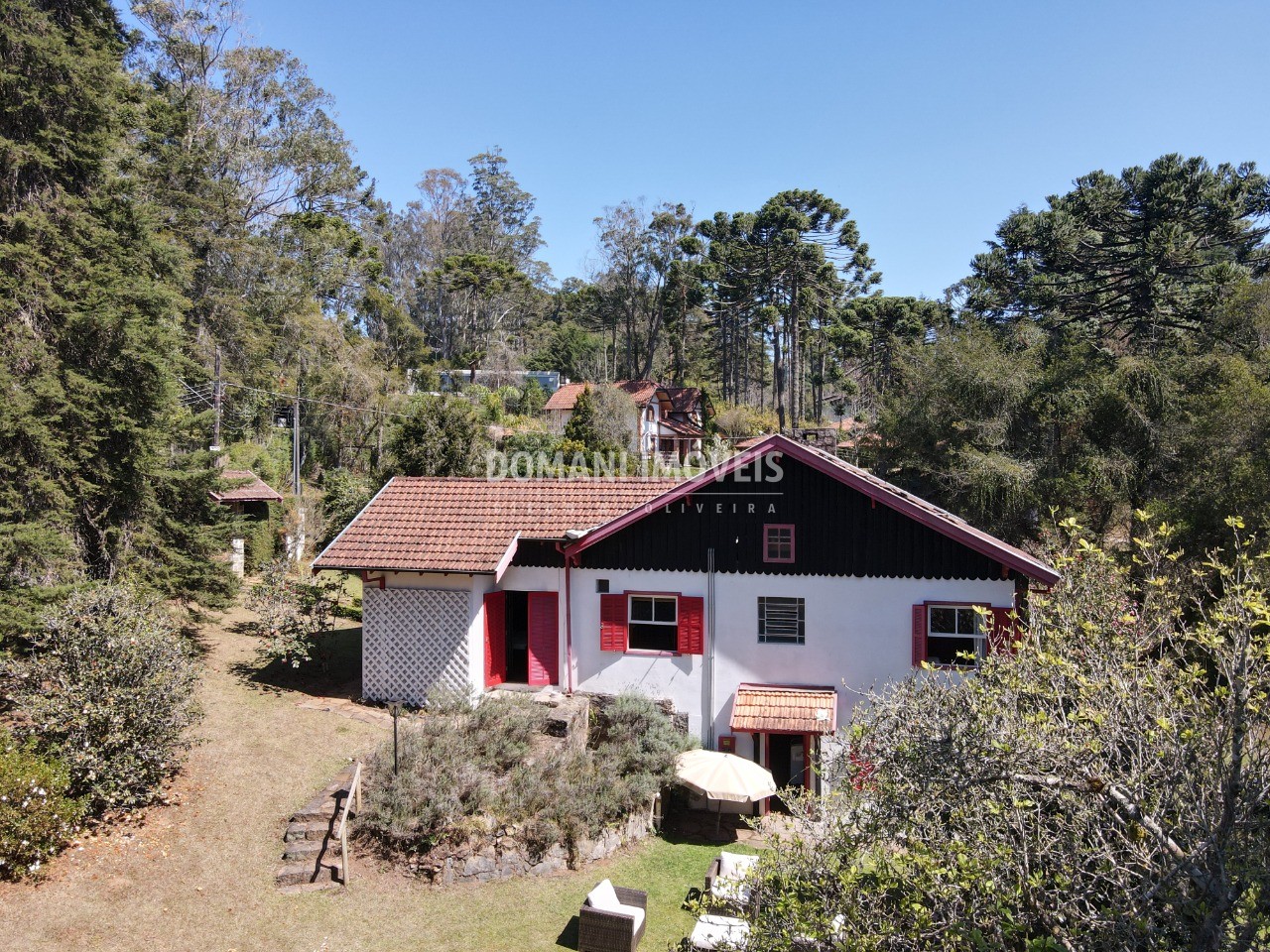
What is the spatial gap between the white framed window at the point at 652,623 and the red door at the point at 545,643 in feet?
5.36

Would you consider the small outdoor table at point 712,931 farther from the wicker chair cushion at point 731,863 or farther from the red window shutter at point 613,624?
the red window shutter at point 613,624

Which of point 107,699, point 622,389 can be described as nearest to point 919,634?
point 107,699

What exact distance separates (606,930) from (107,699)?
7884 millimetres

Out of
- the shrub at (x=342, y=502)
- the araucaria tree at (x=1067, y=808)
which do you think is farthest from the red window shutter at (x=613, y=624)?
the shrub at (x=342, y=502)

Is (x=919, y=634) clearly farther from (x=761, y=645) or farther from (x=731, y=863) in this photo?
(x=731, y=863)

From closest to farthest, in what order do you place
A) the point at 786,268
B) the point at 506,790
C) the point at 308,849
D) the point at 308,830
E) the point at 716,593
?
the point at 308,849
the point at 308,830
the point at 506,790
the point at 716,593
the point at 786,268

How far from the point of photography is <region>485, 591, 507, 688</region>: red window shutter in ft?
56.5

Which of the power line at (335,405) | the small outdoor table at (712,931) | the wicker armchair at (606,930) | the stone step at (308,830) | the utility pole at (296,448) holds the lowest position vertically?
the wicker armchair at (606,930)

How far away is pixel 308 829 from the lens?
11938mm

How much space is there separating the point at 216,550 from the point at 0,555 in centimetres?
481

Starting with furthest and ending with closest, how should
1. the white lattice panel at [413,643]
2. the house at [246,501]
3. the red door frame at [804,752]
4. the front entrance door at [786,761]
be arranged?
1. the house at [246,501]
2. the white lattice panel at [413,643]
3. the front entrance door at [786,761]
4. the red door frame at [804,752]

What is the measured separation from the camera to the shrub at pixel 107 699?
37.9ft

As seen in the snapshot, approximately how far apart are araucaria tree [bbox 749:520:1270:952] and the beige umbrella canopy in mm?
6962

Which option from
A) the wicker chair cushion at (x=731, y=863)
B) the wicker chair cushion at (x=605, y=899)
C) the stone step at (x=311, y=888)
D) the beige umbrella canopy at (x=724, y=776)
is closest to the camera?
the wicker chair cushion at (x=605, y=899)
